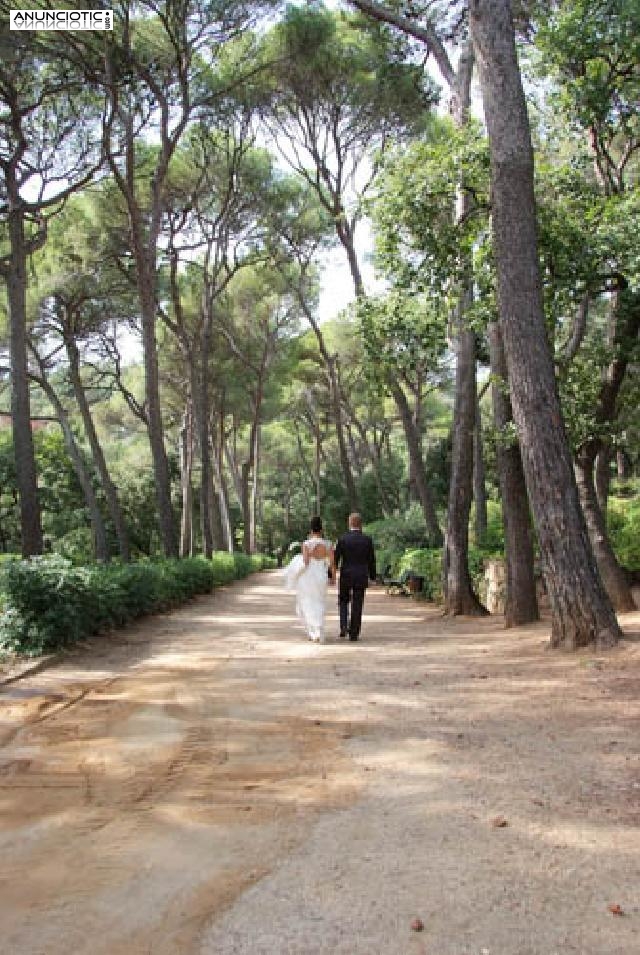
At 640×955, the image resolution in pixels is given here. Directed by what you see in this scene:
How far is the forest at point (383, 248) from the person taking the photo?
695 cm

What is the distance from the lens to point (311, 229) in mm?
22250

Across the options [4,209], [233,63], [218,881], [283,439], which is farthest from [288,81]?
[283,439]

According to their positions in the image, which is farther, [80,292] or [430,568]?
[80,292]

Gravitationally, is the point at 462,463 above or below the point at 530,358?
below

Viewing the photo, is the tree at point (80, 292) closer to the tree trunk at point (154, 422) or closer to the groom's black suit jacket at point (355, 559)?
the tree trunk at point (154, 422)

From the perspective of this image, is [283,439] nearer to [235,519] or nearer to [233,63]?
[235,519]

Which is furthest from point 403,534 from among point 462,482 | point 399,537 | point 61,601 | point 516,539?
point 61,601

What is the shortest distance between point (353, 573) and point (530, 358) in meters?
3.30

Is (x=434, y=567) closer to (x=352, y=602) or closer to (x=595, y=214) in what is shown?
(x=352, y=602)

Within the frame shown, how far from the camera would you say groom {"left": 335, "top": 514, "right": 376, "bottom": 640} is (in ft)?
28.8

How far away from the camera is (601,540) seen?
30.8ft

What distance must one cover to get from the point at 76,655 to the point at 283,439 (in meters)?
39.4

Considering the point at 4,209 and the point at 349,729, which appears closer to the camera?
the point at 349,729

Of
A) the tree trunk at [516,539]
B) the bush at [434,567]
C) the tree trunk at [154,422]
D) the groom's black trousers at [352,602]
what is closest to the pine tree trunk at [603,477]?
the tree trunk at [516,539]
